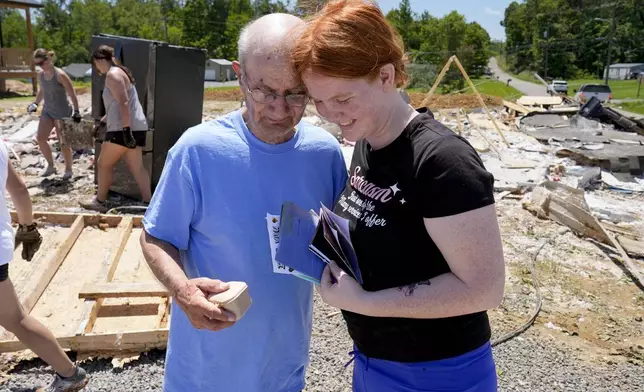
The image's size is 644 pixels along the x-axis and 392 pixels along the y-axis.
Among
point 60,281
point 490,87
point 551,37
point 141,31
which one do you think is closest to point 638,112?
point 490,87

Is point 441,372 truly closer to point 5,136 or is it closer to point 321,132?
point 321,132

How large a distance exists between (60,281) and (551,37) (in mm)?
86171

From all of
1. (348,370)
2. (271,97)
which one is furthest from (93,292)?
(271,97)

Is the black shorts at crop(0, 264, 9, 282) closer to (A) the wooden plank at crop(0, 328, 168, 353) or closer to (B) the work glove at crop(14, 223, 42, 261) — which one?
(B) the work glove at crop(14, 223, 42, 261)

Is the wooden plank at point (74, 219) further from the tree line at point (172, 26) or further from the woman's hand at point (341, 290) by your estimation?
the tree line at point (172, 26)

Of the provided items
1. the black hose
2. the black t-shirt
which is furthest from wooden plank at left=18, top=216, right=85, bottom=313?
the black hose

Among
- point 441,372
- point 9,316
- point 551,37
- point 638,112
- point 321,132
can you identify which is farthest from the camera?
point 551,37

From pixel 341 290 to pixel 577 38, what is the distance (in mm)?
88414

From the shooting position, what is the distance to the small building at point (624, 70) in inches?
2635

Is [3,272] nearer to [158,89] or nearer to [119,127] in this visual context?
[119,127]

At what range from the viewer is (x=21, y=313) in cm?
308

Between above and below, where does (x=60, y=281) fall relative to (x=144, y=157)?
below

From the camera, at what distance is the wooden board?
12.4 feet

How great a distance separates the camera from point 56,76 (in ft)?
28.2
